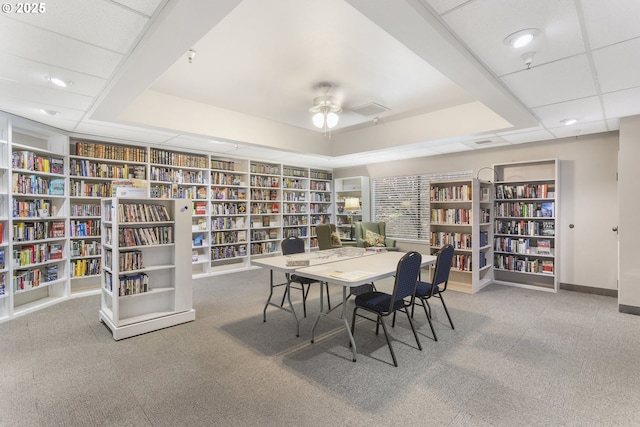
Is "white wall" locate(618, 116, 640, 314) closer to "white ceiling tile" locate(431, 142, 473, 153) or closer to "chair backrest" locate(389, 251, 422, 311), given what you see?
"white ceiling tile" locate(431, 142, 473, 153)

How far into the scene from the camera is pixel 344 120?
5.09m

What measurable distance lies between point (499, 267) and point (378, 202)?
3.05 m

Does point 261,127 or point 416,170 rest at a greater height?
point 261,127

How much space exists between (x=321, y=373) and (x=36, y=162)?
4.77 metres

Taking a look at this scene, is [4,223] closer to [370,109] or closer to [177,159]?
[177,159]

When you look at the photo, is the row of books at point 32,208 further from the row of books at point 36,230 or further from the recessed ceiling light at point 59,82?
the recessed ceiling light at point 59,82

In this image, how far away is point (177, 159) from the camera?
232 inches

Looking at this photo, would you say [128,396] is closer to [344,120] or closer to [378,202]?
[344,120]

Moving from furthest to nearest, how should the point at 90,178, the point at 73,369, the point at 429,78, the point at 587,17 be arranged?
the point at 90,178 < the point at 429,78 < the point at 73,369 < the point at 587,17

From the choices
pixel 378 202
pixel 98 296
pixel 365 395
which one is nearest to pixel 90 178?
pixel 98 296

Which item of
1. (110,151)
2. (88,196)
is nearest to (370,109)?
(110,151)

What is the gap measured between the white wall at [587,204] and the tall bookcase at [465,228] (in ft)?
3.49

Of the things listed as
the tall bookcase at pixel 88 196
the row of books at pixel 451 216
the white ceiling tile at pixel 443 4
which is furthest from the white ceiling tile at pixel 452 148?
the tall bookcase at pixel 88 196

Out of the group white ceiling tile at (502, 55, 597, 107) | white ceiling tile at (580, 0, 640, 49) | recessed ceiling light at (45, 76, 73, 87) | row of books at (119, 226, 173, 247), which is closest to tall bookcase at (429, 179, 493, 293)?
white ceiling tile at (502, 55, 597, 107)
